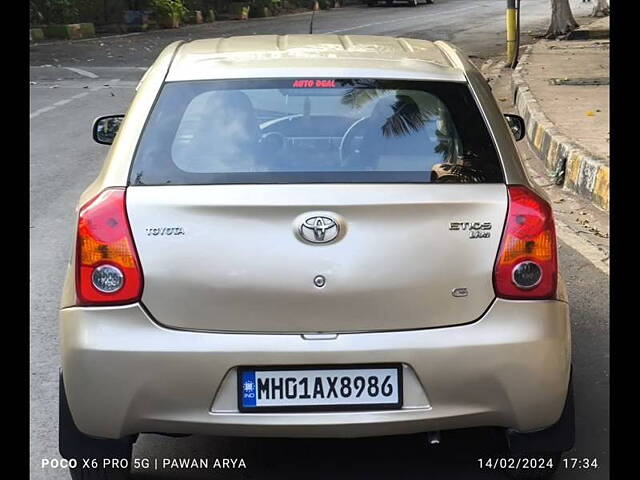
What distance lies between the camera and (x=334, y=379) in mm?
3543

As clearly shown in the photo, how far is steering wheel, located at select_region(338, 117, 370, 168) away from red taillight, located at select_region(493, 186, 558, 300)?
547 millimetres

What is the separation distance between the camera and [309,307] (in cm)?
354

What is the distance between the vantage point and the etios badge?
11.6 feet

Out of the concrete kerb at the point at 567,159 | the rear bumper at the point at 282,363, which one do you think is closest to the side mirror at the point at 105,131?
the rear bumper at the point at 282,363

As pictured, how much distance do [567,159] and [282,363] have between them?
22.3ft

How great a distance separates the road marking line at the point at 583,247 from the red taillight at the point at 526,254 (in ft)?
10.9

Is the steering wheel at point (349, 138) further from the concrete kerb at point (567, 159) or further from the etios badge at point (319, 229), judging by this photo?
the concrete kerb at point (567, 159)

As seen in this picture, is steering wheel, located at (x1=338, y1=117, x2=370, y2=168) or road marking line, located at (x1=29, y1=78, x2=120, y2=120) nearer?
steering wheel, located at (x1=338, y1=117, x2=370, y2=168)

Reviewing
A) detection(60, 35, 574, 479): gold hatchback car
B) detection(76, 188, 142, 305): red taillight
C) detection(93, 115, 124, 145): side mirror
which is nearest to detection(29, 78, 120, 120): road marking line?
detection(93, 115, 124, 145): side mirror

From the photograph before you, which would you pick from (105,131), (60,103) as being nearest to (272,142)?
(105,131)

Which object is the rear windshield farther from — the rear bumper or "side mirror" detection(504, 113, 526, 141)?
"side mirror" detection(504, 113, 526, 141)
